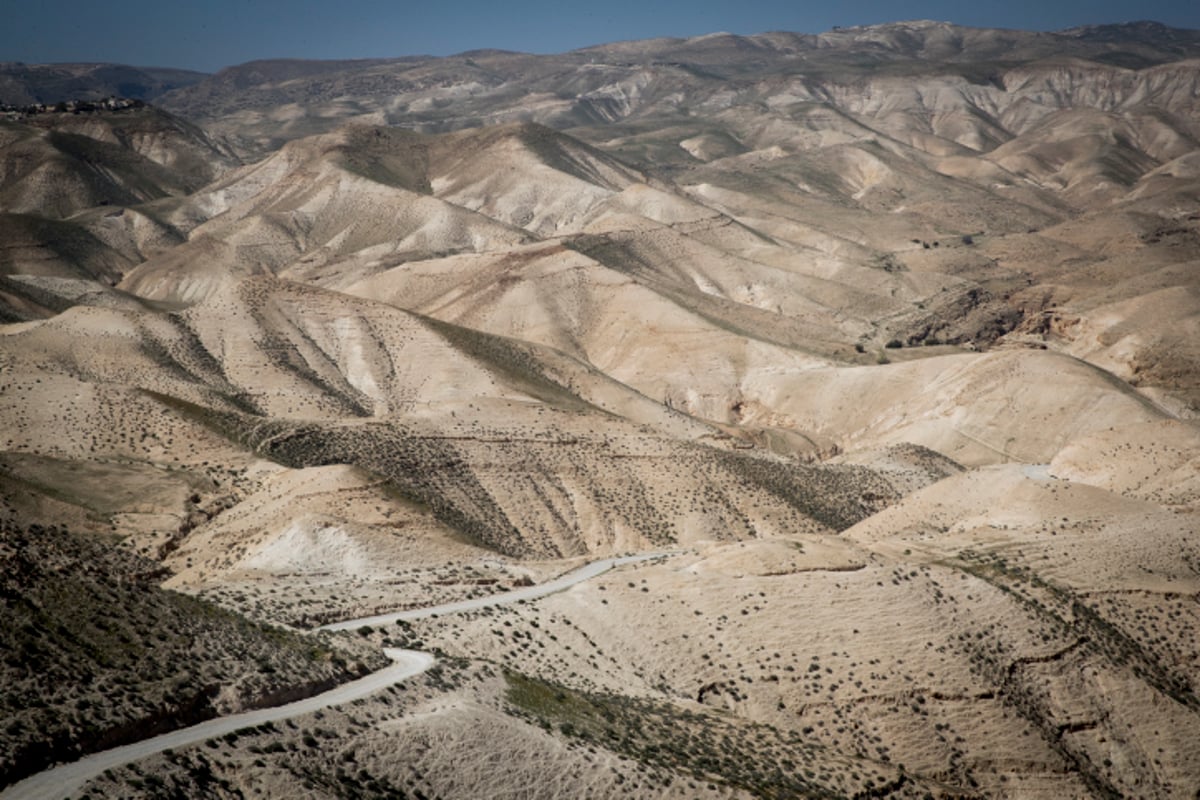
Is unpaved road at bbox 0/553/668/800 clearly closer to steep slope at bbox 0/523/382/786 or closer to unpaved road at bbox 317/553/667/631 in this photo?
unpaved road at bbox 317/553/667/631

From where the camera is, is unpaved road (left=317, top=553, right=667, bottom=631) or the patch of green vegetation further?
unpaved road (left=317, top=553, right=667, bottom=631)

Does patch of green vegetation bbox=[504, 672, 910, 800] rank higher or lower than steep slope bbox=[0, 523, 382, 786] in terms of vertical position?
lower

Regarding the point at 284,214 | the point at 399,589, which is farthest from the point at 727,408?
the point at 284,214

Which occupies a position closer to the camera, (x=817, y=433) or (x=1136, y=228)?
(x=817, y=433)

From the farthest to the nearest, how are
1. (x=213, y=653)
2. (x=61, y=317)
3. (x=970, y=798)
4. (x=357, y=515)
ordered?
1. (x=61, y=317)
2. (x=357, y=515)
3. (x=970, y=798)
4. (x=213, y=653)

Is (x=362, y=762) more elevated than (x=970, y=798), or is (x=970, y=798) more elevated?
(x=362, y=762)

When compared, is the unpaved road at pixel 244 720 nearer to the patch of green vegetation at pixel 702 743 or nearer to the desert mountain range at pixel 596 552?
the desert mountain range at pixel 596 552

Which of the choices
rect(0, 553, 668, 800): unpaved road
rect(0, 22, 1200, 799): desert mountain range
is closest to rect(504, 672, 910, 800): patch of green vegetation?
rect(0, 22, 1200, 799): desert mountain range

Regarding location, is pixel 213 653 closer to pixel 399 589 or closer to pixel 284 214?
pixel 399 589

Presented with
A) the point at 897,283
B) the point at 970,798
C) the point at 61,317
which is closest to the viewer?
the point at 970,798
